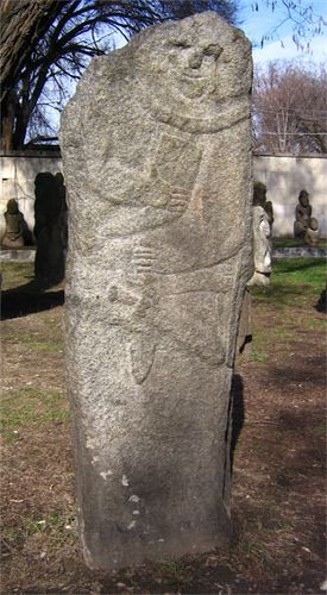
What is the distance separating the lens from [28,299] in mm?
11312

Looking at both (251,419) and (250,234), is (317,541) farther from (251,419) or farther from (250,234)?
(251,419)

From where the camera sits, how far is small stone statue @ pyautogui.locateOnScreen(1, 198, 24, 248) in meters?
18.3

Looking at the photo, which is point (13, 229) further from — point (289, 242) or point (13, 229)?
point (289, 242)

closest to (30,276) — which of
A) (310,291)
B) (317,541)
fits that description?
(310,291)

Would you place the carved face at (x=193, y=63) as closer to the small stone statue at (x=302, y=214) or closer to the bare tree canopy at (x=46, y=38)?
the bare tree canopy at (x=46, y=38)

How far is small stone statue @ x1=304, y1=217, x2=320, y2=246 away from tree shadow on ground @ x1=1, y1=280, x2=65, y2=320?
352 inches

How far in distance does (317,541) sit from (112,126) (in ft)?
7.12

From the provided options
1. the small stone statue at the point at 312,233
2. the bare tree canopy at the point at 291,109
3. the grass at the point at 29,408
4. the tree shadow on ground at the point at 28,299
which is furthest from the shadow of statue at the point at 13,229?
the bare tree canopy at the point at 291,109

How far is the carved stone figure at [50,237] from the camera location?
43.6 feet

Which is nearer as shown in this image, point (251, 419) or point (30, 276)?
point (251, 419)

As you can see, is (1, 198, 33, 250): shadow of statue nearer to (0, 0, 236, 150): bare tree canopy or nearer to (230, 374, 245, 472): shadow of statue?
(0, 0, 236, 150): bare tree canopy

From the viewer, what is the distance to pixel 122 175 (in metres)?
3.24

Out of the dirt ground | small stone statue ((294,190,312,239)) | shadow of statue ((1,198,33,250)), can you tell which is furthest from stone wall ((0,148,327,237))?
→ the dirt ground

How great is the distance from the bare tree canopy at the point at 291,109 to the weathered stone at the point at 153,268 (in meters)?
47.4
